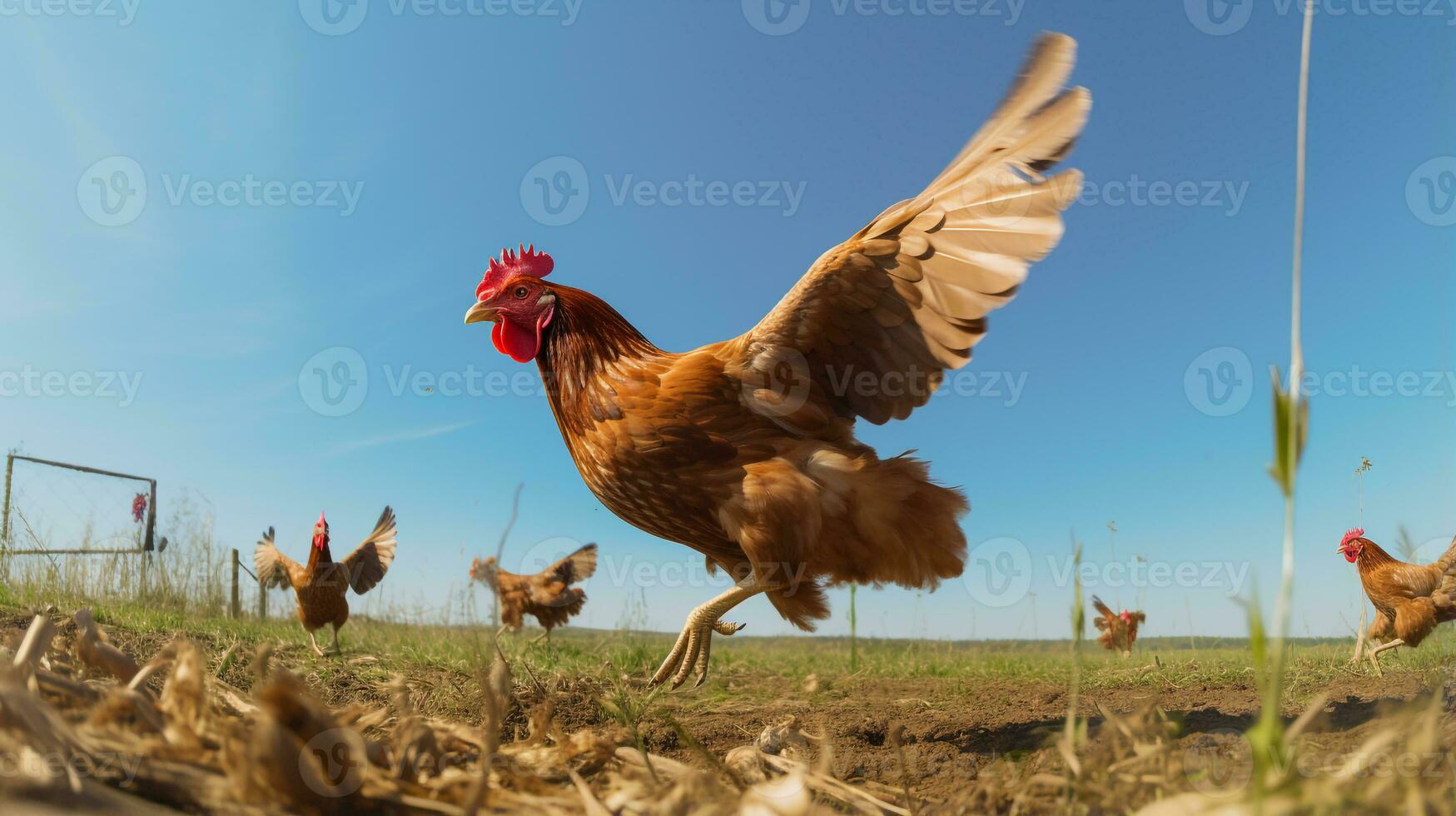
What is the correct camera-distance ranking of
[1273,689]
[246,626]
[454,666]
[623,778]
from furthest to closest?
[246,626], [454,666], [623,778], [1273,689]

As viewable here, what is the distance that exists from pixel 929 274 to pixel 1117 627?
9691 millimetres

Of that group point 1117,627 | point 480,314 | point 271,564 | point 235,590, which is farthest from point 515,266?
point 1117,627

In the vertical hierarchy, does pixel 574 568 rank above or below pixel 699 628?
below

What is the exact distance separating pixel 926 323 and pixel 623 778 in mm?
2364

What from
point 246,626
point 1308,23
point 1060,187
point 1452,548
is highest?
point 1060,187

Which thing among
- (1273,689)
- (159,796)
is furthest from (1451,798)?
(159,796)

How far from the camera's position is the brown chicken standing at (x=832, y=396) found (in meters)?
2.67

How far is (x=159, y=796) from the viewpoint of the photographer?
2.80 ft

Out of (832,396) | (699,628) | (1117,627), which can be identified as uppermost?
(832,396)

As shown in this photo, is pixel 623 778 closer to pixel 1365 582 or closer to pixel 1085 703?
pixel 1085 703

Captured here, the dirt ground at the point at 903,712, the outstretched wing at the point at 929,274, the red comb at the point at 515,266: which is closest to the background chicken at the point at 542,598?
the dirt ground at the point at 903,712

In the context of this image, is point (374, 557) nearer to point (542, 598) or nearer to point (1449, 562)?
point (542, 598)

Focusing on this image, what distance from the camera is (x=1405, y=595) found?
561cm

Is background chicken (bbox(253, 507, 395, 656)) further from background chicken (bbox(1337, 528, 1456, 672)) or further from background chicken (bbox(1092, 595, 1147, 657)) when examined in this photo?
background chicken (bbox(1092, 595, 1147, 657))
